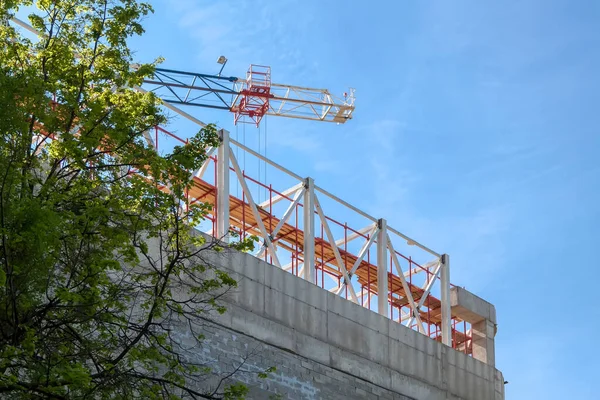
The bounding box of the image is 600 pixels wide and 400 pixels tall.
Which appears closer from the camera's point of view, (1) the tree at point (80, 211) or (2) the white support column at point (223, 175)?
(1) the tree at point (80, 211)

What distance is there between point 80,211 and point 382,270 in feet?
51.8

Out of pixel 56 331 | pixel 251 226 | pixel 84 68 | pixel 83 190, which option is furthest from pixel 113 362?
pixel 251 226

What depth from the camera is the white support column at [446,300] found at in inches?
1368

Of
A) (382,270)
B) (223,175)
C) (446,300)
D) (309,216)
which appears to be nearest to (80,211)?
(223,175)

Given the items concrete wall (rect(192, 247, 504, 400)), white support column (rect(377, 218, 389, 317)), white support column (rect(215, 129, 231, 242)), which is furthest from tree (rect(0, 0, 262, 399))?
white support column (rect(377, 218, 389, 317))

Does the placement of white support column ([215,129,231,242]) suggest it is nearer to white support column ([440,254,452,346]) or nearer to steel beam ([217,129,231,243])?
steel beam ([217,129,231,243])

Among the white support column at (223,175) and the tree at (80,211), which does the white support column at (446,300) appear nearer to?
the white support column at (223,175)

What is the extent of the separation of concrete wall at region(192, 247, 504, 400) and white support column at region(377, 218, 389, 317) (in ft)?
3.44

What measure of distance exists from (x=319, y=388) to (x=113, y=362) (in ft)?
36.8

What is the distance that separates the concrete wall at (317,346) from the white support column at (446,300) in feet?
2.54

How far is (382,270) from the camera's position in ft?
110

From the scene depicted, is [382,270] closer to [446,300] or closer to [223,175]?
[446,300]

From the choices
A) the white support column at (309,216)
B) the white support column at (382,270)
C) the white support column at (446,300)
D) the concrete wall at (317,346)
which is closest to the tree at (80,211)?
the concrete wall at (317,346)

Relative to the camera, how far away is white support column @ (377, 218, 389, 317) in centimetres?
3300
